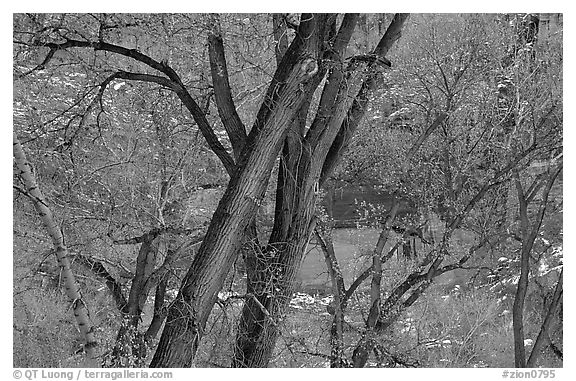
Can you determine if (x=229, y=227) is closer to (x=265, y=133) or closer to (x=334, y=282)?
(x=265, y=133)

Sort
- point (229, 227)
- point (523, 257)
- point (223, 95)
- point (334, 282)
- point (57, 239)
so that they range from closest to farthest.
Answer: point (229, 227), point (57, 239), point (223, 95), point (523, 257), point (334, 282)

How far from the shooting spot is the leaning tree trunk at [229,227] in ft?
8.80

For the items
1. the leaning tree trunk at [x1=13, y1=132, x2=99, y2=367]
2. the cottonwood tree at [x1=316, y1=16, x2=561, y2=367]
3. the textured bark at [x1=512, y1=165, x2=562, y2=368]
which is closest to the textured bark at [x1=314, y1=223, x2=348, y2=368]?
the cottonwood tree at [x1=316, y1=16, x2=561, y2=367]

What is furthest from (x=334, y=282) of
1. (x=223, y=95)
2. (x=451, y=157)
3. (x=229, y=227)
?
(x=229, y=227)

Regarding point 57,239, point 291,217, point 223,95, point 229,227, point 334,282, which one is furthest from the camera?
point 334,282

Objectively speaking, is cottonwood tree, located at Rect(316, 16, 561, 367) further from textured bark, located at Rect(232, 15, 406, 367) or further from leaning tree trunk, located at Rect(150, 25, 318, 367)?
leaning tree trunk, located at Rect(150, 25, 318, 367)

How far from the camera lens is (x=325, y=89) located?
3096 mm

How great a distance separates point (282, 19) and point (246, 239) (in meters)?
0.98

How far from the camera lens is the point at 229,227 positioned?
269 centimetres

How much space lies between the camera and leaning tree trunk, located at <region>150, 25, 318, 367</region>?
8.80 ft

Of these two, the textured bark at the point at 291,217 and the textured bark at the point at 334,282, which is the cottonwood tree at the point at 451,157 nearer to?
the textured bark at the point at 334,282

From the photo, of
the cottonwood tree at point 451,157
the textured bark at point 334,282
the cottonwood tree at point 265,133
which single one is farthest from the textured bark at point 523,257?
the cottonwood tree at point 265,133
